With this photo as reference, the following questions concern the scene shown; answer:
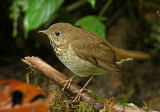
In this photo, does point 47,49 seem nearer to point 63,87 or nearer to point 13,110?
point 13,110

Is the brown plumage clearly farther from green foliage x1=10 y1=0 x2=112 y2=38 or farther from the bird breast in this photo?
green foliage x1=10 y1=0 x2=112 y2=38

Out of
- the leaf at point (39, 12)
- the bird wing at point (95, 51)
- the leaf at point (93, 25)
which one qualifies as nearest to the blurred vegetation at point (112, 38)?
the leaf at point (93, 25)

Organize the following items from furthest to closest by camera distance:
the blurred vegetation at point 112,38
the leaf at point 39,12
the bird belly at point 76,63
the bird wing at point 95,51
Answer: the blurred vegetation at point 112,38 < the leaf at point 39,12 < the bird wing at point 95,51 < the bird belly at point 76,63

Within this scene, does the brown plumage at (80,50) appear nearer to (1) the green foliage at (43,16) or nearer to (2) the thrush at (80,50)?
(2) the thrush at (80,50)

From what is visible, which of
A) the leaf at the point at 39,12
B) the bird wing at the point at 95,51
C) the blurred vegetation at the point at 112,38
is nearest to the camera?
the bird wing at the point at 95,51

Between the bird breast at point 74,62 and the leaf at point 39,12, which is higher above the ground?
the leaf at point 39,12

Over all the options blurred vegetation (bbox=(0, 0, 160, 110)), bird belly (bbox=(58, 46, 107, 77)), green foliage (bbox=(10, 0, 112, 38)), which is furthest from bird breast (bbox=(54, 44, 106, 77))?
blurred vegetation (bbox=(0, 0, 160, 110))

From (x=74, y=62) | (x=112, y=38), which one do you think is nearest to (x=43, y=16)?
(x=74, y=62)
